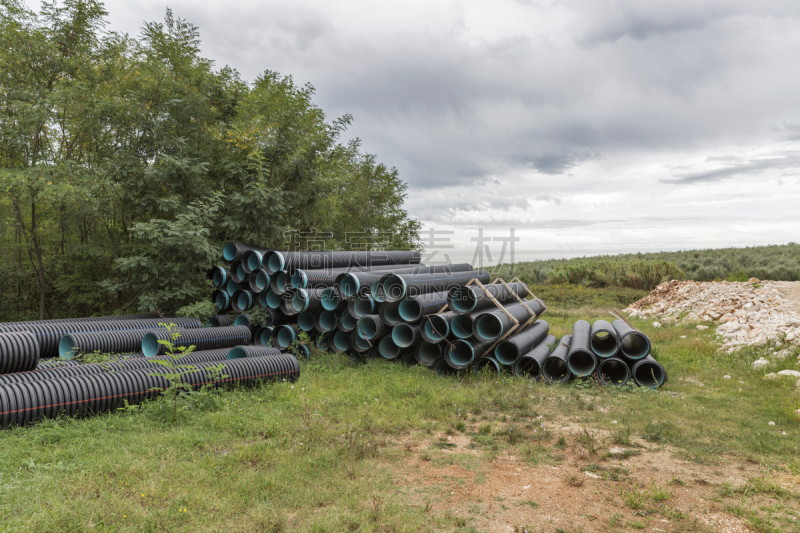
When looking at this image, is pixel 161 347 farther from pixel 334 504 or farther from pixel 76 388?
pixel 334 504

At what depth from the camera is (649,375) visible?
7.76m

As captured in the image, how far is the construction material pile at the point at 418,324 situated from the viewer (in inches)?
313

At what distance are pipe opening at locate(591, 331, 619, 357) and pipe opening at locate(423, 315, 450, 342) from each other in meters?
2.72

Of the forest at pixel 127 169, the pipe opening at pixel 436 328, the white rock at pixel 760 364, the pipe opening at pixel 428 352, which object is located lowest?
the pipe opening at pixel 428 352

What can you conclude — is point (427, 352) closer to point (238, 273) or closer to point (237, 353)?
point (237, 353)

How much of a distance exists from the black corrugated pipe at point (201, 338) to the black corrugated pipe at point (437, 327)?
3.92 metres

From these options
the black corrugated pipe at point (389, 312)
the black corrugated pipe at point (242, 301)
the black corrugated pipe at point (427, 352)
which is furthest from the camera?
the black corrugated pipe at point (242, 301)

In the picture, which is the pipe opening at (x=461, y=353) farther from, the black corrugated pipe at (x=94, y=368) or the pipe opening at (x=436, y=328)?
the black corrugated pipe at (x=94, y=368)

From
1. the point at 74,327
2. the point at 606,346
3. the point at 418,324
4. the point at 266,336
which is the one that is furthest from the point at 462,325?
the point at 74,327

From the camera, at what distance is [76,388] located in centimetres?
521

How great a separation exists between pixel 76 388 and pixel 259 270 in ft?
16.5

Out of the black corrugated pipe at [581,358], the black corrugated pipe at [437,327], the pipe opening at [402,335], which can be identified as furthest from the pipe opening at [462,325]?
the black corrugated pipe at [581,358]

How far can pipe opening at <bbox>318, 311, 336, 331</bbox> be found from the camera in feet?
31.3

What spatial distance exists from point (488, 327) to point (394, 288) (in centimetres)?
204
